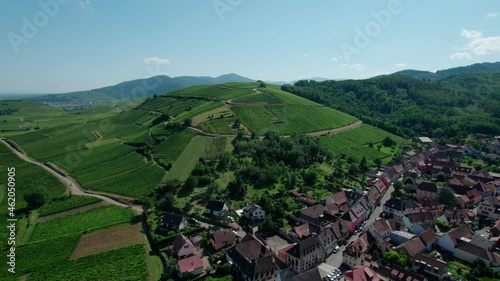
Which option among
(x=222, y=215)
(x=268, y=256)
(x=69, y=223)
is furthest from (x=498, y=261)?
(x=69, y=223)

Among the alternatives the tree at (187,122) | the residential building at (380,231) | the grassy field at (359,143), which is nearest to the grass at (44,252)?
the residential building at (380,231)

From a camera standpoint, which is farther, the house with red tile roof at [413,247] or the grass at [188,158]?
the grass at [188,158]

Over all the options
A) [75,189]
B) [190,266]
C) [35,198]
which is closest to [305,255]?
[190,266]

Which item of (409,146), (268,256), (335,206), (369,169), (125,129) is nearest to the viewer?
(268,256)

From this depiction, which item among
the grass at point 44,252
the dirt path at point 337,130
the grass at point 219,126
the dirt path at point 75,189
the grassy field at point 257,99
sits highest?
the grassy field at point 257,99

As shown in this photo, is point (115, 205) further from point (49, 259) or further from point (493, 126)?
point (493, 126)

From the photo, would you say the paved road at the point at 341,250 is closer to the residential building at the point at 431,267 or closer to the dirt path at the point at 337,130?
the residential building at the point at 431,267

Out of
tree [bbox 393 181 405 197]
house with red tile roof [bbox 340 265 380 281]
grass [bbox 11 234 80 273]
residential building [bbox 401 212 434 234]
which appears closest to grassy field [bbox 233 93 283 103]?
tree [bbox 393 181 405 197]
